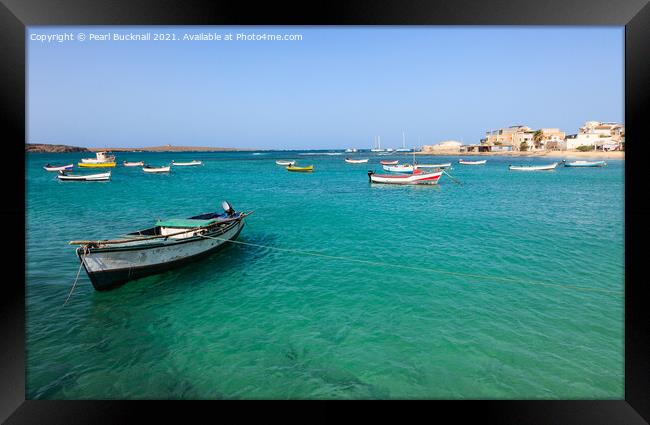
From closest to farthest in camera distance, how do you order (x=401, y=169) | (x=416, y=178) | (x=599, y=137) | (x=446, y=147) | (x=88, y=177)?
1. (x=416, y=178)
2. (x=88, y=177)
3. (x=401, y=169)
4. (x=599, y=137)
5. (x=446, y=147)

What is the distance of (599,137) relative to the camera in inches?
2290

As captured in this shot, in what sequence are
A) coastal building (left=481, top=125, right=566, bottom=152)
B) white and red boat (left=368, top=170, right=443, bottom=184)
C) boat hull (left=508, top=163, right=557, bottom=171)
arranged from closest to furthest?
1. white and red boat (left=368, top=170, right=443, bottom=184)
2. boat hull (left=508, top=163, right=557, bottom=171)
3. coastal building (left=481, top=125, right=566, bottom=152)

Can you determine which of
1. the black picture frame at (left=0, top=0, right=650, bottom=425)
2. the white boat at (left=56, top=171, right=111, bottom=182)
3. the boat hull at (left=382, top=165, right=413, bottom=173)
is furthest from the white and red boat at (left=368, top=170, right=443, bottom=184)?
the black picture frame at (left=0, top=0, right=650, bottom=425)

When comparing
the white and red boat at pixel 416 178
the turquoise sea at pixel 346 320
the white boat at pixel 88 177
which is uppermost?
the white boat at pixel 88 177

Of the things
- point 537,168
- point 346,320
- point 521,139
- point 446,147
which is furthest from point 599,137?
point 346,320

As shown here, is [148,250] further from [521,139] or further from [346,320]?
[521,139]

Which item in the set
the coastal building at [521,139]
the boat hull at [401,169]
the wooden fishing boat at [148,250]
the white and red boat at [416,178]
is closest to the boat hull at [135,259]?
the wooden fishing boat at [148,250]

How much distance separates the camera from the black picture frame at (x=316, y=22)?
9.26 ft

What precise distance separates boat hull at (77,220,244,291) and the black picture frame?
4247 mm

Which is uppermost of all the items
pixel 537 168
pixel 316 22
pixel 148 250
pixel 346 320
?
pixel 537 168

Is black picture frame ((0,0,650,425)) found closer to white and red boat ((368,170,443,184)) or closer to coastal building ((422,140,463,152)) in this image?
white and red boat ((368,170,443,184))

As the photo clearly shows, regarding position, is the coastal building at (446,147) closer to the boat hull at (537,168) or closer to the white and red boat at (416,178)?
the boat hull at (537,168)

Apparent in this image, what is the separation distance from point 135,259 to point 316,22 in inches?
255

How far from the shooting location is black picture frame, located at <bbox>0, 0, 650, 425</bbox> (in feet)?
9.26
